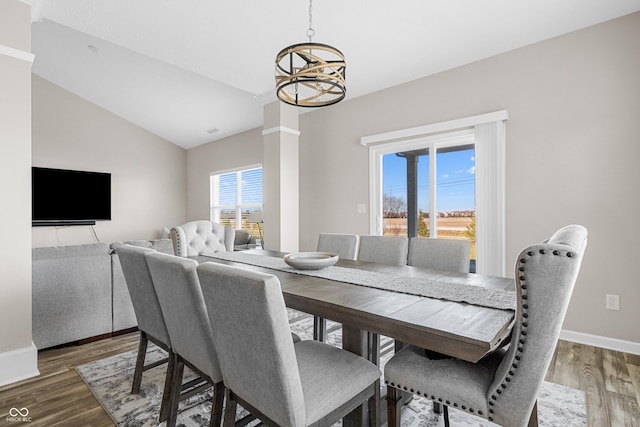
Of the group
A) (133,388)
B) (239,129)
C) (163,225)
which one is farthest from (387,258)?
(163,225)

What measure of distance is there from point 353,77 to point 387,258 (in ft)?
7.28

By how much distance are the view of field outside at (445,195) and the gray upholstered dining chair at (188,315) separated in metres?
2.85

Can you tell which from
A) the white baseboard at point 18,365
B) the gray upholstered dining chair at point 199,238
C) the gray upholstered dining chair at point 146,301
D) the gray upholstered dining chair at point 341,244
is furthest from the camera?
the gray upholstered dining chair at point 199,238

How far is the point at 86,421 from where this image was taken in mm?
1748

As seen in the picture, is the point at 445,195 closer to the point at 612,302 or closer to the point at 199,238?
the point at 612,302

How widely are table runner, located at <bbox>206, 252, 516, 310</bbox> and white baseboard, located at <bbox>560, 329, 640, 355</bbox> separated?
1.64m


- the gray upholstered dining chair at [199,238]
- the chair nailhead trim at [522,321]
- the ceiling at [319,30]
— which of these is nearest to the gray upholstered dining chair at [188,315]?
the chair nailhead trim at [522,321]

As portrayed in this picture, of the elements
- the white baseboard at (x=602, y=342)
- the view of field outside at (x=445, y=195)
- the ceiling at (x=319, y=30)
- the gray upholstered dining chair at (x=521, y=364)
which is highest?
the ceiling at (x=319, y=30)

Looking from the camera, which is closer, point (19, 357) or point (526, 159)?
point (19, 357)

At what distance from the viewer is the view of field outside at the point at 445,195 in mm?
3400

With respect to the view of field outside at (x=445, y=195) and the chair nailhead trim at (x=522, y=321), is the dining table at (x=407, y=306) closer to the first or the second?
the chair nailhead trim at (x=522, y=321)

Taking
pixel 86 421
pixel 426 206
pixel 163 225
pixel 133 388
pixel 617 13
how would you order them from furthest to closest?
pixel 163 225 < pixel 426 206 < pixel 617 13 < pixel 133 388 < pixel 86 421

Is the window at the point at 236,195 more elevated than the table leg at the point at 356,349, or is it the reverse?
the window at the point at 236,195

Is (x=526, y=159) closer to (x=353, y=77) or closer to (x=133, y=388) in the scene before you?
(x=353, y=77)
